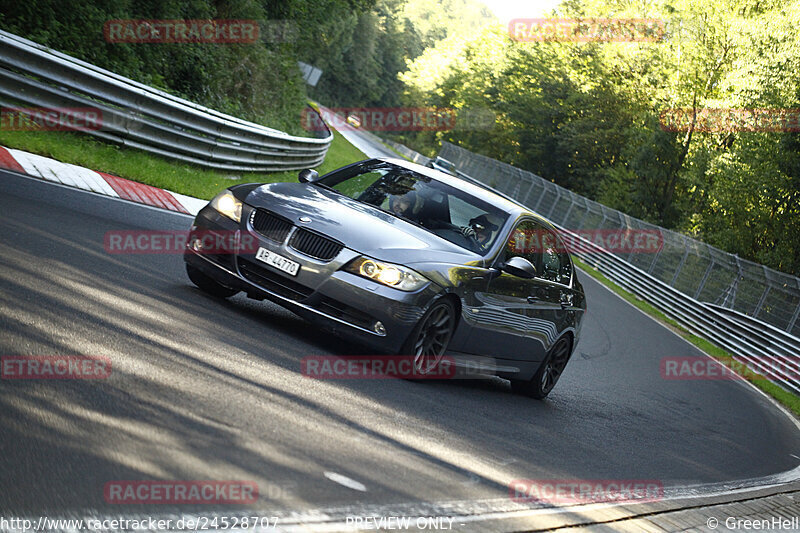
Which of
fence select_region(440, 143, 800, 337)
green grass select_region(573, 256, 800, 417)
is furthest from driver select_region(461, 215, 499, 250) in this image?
fence select_region(440, 143, 800, 337)

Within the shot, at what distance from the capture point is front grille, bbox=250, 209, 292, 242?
7.30m

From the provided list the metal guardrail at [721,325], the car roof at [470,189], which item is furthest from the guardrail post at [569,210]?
the car roof at [470,189]

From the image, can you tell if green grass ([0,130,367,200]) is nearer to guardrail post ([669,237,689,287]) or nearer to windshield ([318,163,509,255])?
windshield ([318,163,509,255])

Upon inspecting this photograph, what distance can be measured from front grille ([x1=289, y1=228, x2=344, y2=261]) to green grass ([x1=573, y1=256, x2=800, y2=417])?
12.1 meters

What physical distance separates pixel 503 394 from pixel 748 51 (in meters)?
32.8

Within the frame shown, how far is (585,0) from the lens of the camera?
72.8m

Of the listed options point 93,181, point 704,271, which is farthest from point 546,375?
point 704,271

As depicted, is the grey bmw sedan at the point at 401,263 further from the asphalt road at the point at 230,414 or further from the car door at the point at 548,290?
the asphalt road at the point at 230,414

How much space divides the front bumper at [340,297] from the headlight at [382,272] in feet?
0.13

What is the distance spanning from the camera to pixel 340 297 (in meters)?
7.00

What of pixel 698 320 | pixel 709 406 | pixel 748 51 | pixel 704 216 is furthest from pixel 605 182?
pixel 709 406

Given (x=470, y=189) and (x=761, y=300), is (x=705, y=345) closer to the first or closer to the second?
(x=761, y=300)

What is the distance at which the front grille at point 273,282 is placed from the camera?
7.14 m

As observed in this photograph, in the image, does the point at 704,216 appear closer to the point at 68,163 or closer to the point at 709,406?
the point at 709,406
